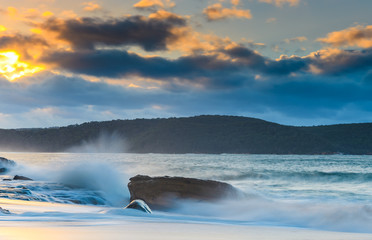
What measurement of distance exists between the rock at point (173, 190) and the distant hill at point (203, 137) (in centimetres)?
10175

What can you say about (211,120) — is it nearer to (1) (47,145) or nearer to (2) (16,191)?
(1) (47,145)

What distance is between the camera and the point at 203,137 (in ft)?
397

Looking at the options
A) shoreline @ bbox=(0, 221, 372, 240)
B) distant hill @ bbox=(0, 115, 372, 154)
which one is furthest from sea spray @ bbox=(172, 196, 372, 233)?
distant hill @ bbox=(0, 115, 372, 154)

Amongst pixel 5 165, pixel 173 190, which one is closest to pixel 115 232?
pixel 173 190

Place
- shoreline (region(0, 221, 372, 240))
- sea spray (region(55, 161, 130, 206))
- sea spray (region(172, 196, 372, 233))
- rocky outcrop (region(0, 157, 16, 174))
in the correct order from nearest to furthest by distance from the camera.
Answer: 1. shoreline (region(0, 221, 372, 240))
2. sea spray (region(172, 196, 372, 233))
3. sea spray (region(55, 161, 130, 206))
4. rocky outcrop (region(0, 157, 16, 174))

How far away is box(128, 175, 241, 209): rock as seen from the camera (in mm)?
14227

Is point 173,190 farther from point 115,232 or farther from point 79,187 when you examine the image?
point 115,232

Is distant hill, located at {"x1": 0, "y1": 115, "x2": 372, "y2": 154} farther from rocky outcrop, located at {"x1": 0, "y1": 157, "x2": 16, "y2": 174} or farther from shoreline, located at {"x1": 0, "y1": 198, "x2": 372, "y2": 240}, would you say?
shoreline, located at {"x1": 0, "y1": 198, "x2": 372, "y2": 240}

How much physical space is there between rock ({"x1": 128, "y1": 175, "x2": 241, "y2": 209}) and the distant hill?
334 ft

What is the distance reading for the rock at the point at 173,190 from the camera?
14.2m

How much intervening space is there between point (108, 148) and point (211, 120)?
40.6m

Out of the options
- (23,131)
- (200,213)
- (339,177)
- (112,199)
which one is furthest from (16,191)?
(23,131)

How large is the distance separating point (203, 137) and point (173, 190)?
107 meters

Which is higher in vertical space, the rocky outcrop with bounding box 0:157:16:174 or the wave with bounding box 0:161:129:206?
the rocky outcrop with bounding box 0:157:16:174
